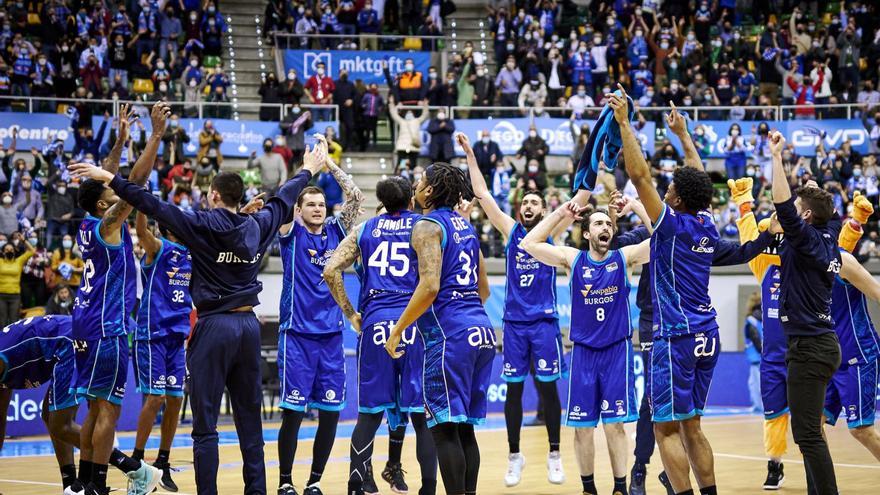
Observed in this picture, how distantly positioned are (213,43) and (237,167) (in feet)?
18.1

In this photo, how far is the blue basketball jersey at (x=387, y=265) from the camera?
959 cm

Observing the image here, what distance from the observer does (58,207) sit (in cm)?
2325

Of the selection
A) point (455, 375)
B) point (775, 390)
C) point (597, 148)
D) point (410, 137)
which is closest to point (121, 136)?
point (455, 375)


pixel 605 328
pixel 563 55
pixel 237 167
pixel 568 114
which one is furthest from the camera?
pixel 563 55

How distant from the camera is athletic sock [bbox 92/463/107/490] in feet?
32.4

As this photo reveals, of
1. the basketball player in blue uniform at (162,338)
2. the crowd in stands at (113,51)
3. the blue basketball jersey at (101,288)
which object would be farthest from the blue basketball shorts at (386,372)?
the crowd in stands at (113,51)

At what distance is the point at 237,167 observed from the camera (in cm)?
2633

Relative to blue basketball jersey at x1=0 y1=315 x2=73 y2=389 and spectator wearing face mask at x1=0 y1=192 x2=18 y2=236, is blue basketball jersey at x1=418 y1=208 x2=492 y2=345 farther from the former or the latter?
spectator wearing face mask at x1=0 y1=192 x2=18 y2=236

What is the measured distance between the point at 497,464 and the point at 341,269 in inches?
195

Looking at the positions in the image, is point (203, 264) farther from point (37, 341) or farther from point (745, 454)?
point (745, 454)

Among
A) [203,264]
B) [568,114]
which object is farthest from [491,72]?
[203,264]

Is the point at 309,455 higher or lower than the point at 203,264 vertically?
lower

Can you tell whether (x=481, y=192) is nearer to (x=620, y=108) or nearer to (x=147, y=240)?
(x=620, y=108)

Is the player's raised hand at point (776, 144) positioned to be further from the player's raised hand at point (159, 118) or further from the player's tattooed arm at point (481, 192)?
the player's raised hand at point (159, 118)
